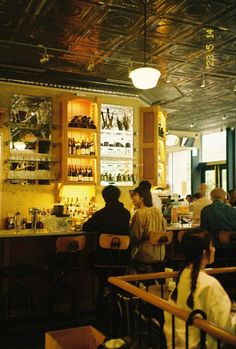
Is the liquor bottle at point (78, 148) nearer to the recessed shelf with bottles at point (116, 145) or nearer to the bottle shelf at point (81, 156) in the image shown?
the bottle shelf at point (81, 156)

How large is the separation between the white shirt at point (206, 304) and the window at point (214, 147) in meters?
12.0

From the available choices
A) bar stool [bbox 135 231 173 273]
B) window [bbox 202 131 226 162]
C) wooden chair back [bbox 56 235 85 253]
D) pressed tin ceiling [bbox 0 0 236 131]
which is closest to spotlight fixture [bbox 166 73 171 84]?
pressed tin ceiling [bbox 0 0 236 131]

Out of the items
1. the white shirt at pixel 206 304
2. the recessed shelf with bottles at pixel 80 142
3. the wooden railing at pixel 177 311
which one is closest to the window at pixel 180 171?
the recessed shelf with bottles at pixel 80 142

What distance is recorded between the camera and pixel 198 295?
95.4 inches

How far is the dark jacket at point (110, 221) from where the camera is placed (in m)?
4.84

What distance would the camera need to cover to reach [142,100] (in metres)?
8.70

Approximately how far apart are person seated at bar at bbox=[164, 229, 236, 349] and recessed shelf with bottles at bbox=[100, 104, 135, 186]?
5.17m

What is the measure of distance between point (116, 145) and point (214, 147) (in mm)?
7440

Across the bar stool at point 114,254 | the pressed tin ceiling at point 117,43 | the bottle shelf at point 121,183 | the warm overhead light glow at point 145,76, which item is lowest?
the bar stool at point 114,254

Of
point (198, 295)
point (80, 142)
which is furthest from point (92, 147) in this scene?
point (198, 295)

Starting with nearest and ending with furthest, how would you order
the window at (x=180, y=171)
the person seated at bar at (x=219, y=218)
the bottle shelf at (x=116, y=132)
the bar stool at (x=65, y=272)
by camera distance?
the bar stool at (x=65, y=272), the person seated at bar at (x=219, y=218), the bottle shelf at (x=116, y=132), the window at (x=180, y=171)

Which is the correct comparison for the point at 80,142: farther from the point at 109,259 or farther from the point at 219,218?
the point at 109,259

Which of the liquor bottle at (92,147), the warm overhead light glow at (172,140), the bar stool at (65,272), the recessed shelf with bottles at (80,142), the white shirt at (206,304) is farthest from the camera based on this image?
the warm overhead light glow at (172,140)

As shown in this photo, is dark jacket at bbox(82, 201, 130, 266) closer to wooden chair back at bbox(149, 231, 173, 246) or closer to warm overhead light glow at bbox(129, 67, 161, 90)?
wooden chair back at bbox(149, 231, 173, 246)
